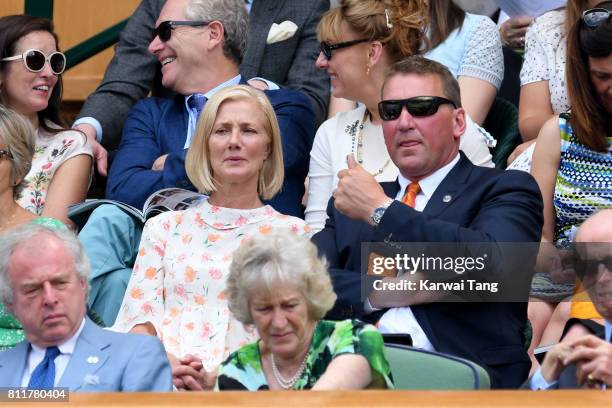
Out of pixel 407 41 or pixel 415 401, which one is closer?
pixel 415 401

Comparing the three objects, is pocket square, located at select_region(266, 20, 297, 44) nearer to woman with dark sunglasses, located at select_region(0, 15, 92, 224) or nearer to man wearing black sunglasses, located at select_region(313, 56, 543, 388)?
woman with dark sunglasses, located at select_region(0, 15, 92, 224)

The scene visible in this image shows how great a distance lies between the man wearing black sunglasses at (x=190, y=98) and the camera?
5.86 meters

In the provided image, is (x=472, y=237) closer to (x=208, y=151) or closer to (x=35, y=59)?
(x=208, y=151)

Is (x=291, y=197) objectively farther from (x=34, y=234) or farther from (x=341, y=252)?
(x=34, y=234)

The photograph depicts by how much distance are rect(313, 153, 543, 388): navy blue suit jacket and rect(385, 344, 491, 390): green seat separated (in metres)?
0.31

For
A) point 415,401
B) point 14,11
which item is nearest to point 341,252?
point 415,401

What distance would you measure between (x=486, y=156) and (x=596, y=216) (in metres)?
1.23

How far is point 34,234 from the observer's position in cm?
435

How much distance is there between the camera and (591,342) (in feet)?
12.8

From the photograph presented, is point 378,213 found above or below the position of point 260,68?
below

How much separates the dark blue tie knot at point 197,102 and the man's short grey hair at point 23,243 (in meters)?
1.78

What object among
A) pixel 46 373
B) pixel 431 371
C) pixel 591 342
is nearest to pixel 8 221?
pixel 46 373

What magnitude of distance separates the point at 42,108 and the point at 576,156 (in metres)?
2.32

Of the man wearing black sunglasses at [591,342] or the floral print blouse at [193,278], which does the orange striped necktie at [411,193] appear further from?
the man wearing black sunglasses at [591,342]
